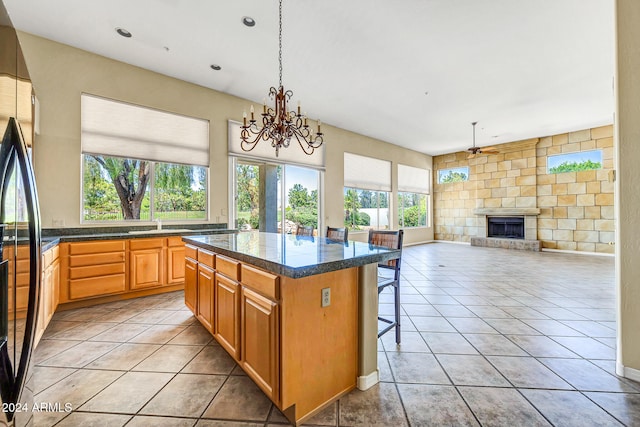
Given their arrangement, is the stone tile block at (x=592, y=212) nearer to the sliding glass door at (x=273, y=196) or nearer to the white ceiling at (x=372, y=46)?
the white ceiling at (x=372, y=46)

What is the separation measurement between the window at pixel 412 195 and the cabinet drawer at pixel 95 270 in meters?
7.44

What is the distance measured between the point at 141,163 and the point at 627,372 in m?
5.70

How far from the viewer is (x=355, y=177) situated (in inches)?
285

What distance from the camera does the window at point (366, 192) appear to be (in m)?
7.14

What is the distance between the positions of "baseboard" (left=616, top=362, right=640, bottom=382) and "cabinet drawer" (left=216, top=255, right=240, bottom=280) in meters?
2.78

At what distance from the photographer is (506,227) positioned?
332 inches

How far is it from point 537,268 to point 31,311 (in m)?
7.15

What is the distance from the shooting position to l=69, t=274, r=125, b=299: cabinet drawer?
3111 mm

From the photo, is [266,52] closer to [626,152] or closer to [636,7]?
[636,7]

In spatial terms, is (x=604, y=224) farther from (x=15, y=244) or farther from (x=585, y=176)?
(x=15, y=244)

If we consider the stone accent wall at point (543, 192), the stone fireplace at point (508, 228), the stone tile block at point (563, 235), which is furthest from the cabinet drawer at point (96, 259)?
the stone tile block at point (563, 235)

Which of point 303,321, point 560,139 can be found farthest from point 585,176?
point 303,321

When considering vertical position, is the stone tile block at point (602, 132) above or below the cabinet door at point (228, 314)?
A: above

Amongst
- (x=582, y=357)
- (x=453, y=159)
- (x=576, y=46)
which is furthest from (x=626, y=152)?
(x=453, y=159)
